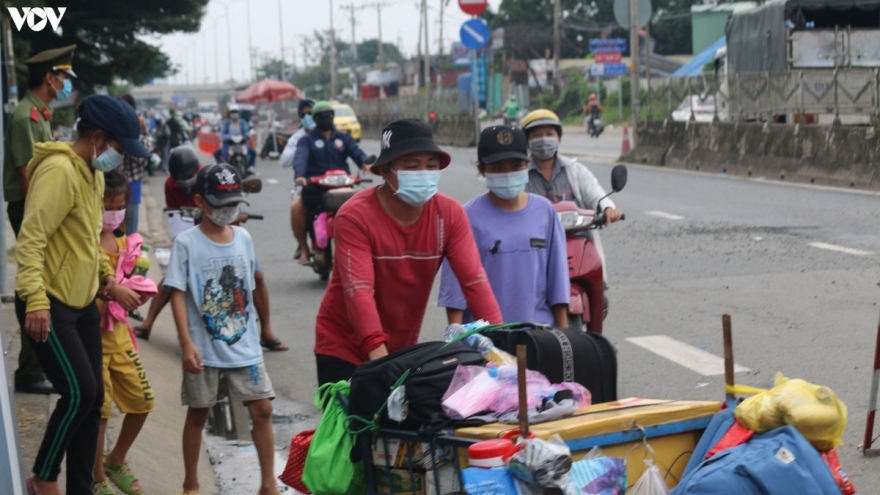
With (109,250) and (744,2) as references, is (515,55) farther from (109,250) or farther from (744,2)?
(109,250)

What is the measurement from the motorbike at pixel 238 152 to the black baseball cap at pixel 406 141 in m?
22.4

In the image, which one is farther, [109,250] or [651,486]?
[109,250]

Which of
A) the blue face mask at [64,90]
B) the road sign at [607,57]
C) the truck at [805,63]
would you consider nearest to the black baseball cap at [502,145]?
the blue face mask at [64,90]

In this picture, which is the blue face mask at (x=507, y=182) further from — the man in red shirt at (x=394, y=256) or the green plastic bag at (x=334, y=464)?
the green plastic bag at (x=334, y=464)

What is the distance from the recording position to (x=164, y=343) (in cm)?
1003

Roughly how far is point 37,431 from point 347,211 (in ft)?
8.64

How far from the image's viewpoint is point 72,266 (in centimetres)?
507

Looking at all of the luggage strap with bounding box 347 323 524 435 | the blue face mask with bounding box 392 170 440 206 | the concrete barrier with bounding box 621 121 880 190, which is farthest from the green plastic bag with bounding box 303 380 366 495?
the concrete barrier with bounding box 621 121 880 190

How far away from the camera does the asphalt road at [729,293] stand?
26.5ft

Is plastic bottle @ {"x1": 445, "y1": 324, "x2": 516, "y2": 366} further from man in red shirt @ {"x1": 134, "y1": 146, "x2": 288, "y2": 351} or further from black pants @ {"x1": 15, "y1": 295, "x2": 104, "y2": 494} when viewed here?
man in red shirt @ {"x1": 134, "y1": 146, "x2": 288, "y2": 351}

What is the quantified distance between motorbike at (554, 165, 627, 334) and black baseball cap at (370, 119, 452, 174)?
6.30 ft

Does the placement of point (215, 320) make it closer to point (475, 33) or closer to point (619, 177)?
point (619, 177)

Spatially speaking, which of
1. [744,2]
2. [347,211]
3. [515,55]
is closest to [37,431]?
[347,211]

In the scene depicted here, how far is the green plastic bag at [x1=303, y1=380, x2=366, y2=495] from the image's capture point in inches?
163
